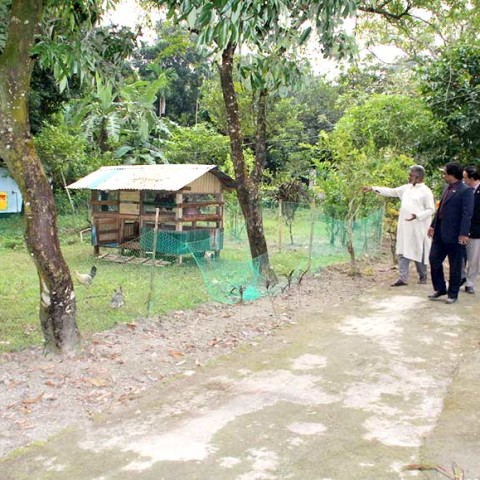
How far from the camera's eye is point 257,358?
527 cm

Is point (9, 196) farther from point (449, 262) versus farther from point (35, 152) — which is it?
point (449, 262)

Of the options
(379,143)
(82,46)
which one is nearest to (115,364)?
(82,46)

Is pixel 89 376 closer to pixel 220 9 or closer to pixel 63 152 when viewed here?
pixel 220 9

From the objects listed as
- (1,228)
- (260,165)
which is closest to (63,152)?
(1,228)

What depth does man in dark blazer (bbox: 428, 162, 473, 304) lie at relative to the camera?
283 inches

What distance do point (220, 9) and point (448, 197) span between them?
510 centimetres

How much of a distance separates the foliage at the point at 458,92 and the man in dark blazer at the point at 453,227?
149 inches

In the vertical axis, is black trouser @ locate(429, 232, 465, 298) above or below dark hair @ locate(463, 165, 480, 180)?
below

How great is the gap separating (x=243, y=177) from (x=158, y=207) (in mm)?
3767

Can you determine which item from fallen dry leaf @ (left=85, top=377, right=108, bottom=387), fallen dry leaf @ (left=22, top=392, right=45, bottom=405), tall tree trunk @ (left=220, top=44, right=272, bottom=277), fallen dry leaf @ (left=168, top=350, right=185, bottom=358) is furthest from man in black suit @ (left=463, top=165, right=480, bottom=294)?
fallen dry leaf @ (left=22, top=392, right=45, bottom=405)

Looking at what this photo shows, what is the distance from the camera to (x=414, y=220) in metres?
8.57

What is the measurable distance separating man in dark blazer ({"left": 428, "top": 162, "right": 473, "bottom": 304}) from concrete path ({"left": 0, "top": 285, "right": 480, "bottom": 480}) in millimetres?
1541

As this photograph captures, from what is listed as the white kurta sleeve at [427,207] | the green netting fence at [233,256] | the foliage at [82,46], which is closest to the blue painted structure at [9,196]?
the green netting fence at [233,256]

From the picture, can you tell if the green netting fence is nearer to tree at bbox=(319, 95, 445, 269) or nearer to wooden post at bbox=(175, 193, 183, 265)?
wooden post at bbox=(175, 193, 183, 265)
